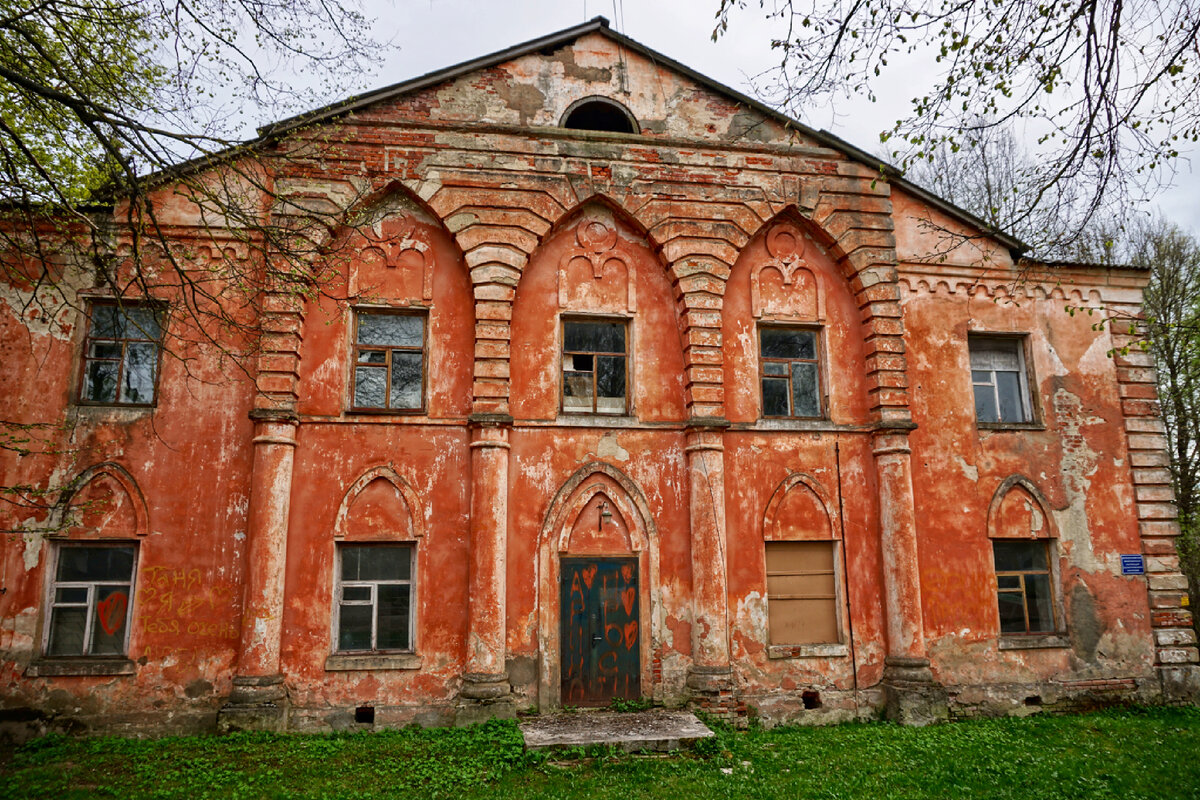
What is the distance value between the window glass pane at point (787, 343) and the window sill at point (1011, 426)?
2927 mm

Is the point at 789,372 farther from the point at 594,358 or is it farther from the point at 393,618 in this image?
the point at 393,618

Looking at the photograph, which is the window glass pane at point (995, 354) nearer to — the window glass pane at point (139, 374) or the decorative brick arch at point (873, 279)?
the decorative brick arch at point (873, 279)

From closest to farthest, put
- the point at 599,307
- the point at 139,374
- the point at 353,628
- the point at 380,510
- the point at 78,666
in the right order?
the point at 78,666 < the point at 353,628 < the point at 380,510 < the point at 139,374 < the point at 599,307

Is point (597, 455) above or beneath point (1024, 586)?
above

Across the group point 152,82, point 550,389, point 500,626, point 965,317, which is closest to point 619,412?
point 550,389

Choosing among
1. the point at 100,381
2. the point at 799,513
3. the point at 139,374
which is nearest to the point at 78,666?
the point at 100,381

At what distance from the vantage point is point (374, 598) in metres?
10.2

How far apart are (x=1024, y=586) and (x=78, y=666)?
13.5 metres

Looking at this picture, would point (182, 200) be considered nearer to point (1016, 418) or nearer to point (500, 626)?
point (500, 626)

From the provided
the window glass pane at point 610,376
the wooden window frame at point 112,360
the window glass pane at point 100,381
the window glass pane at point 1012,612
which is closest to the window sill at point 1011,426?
the window glass pane at point 1012,612

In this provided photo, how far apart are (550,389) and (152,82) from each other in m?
5.98

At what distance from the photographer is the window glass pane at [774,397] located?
458 inches

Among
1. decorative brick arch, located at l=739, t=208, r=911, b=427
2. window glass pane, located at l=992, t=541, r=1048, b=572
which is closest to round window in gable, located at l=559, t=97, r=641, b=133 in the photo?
decorative brick arch, located at l=739, t=208, r=911, b=427

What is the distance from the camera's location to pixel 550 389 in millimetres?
11000
